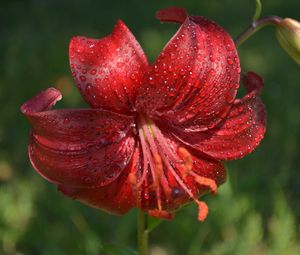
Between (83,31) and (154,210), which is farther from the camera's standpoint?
(83,31)

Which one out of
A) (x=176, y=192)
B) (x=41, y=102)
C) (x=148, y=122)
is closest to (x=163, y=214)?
(x=176, y=192)

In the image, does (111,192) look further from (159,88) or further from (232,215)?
(232,215)

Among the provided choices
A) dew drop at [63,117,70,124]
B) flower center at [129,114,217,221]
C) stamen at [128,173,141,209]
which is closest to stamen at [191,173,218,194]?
flower center at [129,114,217,221]

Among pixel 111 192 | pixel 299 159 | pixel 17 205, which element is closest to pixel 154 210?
pixel 111 192

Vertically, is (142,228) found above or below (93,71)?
below

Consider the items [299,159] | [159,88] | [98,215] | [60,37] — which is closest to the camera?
[159,88]

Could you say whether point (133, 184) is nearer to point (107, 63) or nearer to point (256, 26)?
point (107, 63)

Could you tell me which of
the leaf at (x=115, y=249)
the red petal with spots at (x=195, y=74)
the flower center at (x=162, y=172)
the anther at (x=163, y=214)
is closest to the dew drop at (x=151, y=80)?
the red petal with spots at (x=195, y=74)
